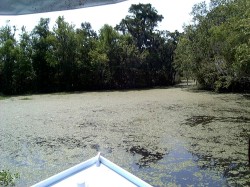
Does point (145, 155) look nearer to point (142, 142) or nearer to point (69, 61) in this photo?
point (142, 142)

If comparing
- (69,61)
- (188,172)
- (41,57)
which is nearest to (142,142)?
(188,172)

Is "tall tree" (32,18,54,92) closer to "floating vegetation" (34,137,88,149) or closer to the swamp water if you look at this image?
the swamp water

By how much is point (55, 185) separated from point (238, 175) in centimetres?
260

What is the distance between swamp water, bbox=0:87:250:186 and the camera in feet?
12.7

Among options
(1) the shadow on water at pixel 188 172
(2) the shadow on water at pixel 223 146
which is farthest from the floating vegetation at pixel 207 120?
(1) the shadow on water at pixel 188 172

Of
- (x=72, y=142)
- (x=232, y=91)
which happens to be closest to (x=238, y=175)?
(x=72, y=142)

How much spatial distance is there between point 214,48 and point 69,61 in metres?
8.76

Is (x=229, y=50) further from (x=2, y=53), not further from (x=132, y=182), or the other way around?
(x=2, y=53)

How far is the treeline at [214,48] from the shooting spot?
10822 mm

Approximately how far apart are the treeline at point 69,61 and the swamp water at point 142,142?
848 centimetres

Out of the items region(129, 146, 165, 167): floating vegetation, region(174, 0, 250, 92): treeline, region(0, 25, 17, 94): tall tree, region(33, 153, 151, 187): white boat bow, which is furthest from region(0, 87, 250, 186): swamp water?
region(0, 25, 17, 94): tall tree

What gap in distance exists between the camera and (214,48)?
40.9ft

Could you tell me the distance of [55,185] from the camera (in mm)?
1953

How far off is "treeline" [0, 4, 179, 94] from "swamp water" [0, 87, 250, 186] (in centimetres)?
848
